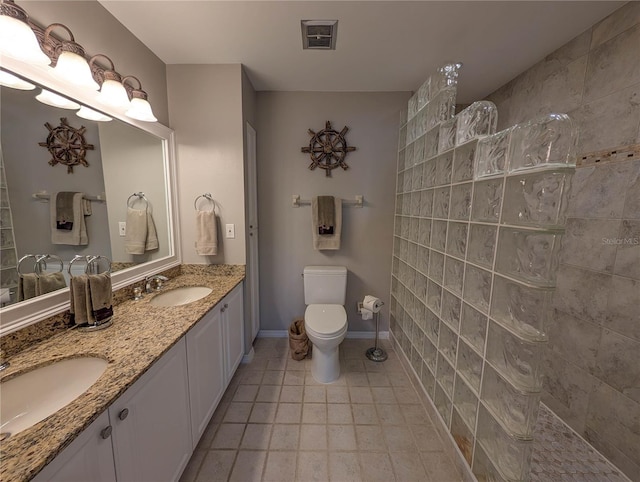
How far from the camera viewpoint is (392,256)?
7.79ft

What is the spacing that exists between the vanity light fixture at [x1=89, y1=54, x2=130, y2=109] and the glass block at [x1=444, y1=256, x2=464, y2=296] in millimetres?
1977

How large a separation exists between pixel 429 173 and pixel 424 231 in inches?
15.8

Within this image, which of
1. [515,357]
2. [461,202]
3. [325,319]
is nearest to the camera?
[515,357]

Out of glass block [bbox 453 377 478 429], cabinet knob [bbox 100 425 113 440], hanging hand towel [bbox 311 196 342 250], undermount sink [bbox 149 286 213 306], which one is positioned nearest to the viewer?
cabinet knob [bbox 100 425 113 440]

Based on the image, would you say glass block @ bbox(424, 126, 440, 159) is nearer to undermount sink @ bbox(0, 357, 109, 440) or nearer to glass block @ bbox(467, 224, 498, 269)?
glass block @ bbox(467, 224, 498, 269)

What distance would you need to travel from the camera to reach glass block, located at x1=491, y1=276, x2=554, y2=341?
836 millimetres

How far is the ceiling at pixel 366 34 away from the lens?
1.26m

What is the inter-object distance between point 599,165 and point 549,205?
99cm

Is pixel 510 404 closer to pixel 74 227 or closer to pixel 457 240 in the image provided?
pixel 457 240

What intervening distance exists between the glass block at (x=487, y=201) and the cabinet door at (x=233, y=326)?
154cm

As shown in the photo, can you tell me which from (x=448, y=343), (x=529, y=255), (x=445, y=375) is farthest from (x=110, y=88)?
(x=445, y=375)

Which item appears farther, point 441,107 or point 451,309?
point 441,107

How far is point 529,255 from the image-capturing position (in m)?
0.89

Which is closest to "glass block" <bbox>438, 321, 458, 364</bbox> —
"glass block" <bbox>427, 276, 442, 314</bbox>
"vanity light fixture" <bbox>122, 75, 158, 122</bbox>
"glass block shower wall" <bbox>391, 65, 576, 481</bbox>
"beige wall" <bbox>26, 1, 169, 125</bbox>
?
"glass block shower wall" <bbox>391, 65, 576, 481</bbox>
